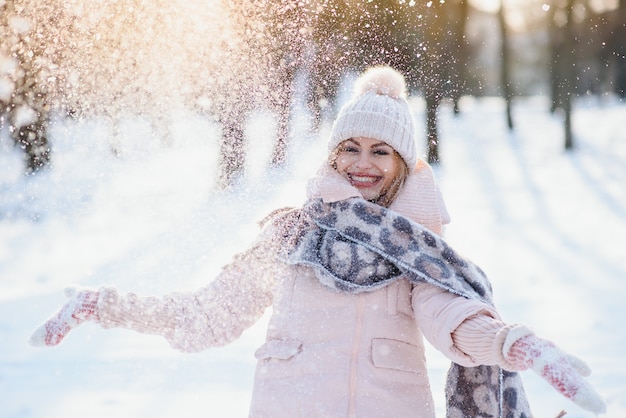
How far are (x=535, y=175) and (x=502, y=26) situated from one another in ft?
15.8

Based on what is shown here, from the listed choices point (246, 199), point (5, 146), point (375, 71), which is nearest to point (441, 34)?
point (246, 199)

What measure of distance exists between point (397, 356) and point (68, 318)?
87cm

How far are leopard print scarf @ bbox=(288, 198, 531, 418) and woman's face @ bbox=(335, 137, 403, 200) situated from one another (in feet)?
0.30

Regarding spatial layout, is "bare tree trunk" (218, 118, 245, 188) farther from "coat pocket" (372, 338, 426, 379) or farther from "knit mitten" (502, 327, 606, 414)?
"knit mitten" (502, 327, 606, 414)

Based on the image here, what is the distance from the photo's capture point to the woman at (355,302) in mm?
2246

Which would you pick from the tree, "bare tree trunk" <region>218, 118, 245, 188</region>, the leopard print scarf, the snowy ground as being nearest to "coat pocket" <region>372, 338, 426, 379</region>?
the leopard print scarf

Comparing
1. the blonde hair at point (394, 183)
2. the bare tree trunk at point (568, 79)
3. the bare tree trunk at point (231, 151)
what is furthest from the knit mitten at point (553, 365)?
the bare tree trunk at point (568, 79)

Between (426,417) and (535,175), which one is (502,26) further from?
(426,417)

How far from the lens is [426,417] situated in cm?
234

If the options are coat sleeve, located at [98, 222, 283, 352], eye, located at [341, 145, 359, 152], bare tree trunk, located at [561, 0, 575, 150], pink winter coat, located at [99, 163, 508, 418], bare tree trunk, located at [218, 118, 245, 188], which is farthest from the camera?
bare tree trunk, located at [561, 0, 575, 150]

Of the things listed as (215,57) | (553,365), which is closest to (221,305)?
(553,365)

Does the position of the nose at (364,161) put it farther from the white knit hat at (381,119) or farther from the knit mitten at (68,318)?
the knit mitten at (68,318)

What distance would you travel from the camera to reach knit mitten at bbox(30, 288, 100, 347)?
89.2 inches

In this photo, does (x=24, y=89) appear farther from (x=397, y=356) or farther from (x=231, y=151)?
(x=397, y=356)
